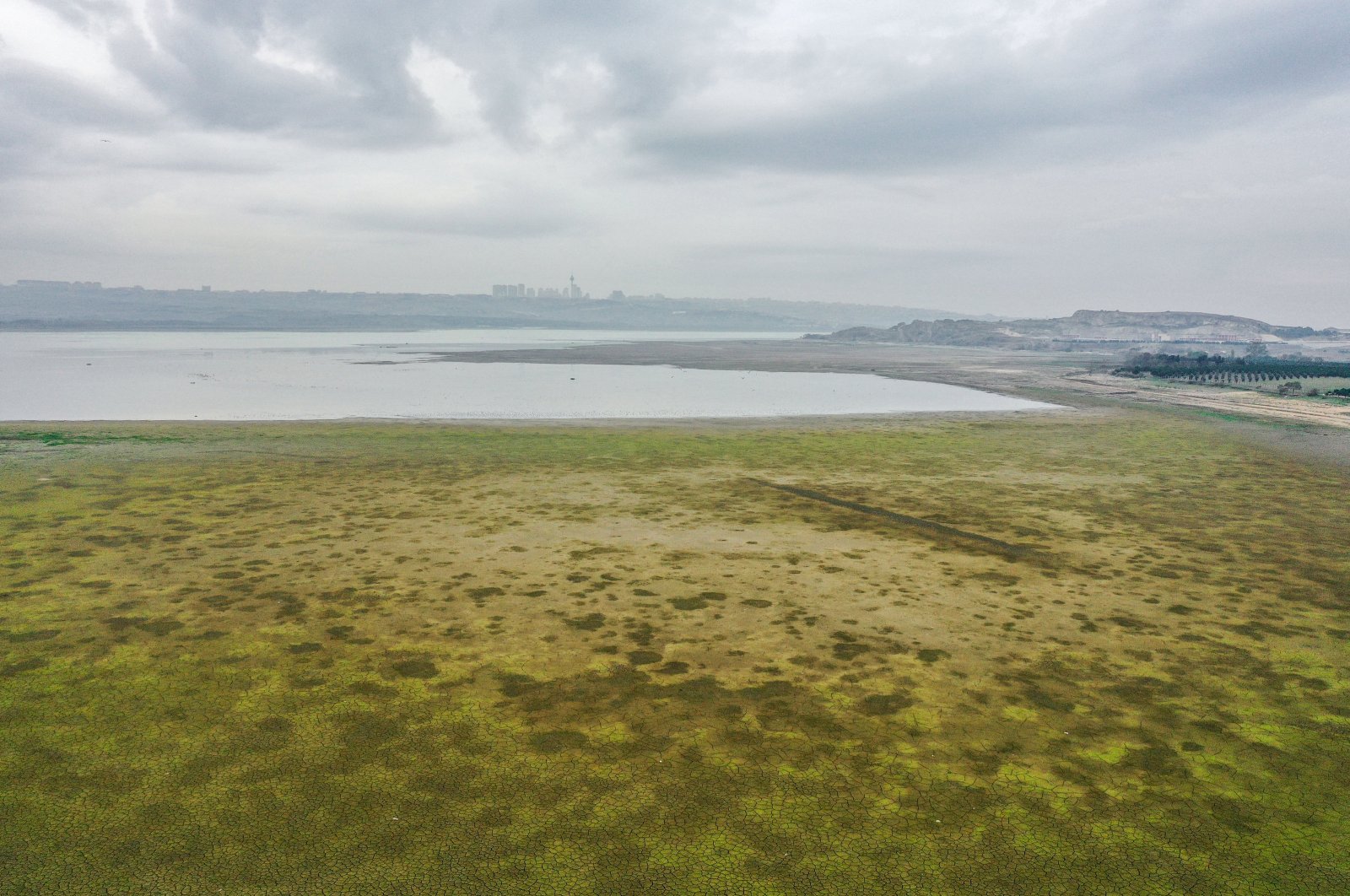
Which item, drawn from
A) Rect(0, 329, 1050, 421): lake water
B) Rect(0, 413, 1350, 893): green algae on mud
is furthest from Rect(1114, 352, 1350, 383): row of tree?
Rect(0, 413, 1350, 893): green algae on mud

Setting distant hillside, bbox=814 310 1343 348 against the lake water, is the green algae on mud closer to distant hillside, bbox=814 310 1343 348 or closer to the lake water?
the lake water

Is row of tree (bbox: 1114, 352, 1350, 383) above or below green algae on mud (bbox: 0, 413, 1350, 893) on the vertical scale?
above

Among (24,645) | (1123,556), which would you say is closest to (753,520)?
(1123,556)

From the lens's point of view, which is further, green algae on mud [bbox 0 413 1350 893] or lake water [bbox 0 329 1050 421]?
lake water [bbox 0 329 1050 421]

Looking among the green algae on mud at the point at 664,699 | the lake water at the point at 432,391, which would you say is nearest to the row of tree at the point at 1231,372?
the lake water at the point at 432,391

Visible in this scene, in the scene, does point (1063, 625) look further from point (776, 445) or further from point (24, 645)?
point (776, 445)

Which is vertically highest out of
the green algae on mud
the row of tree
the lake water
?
the row of tree

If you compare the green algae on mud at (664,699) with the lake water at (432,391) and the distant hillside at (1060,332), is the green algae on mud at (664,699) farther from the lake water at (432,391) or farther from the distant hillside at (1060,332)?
the distant hillside at (1060,332)
